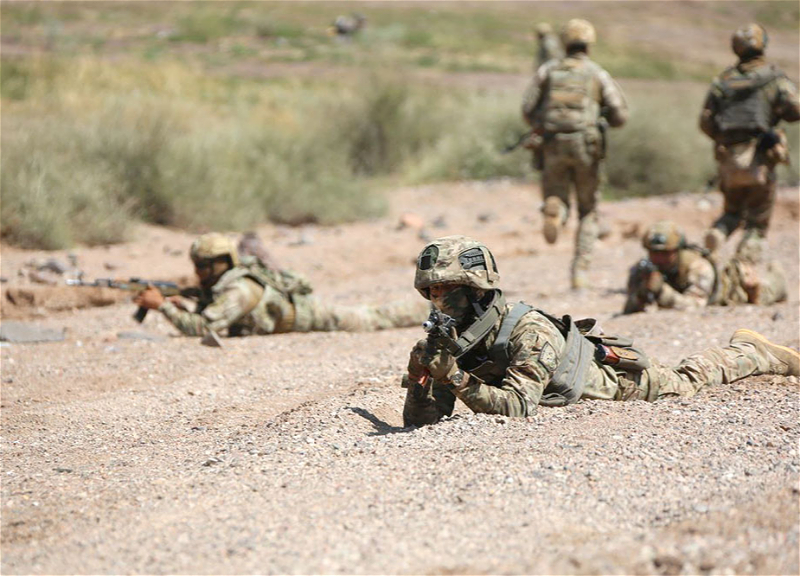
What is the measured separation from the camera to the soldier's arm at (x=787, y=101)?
8992 millimetres

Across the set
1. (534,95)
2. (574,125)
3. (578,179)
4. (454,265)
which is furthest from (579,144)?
(454,265)

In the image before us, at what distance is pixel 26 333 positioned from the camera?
8.02 metres

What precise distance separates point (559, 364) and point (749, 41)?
543 cm

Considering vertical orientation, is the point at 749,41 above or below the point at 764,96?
above

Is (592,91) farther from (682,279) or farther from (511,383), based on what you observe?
(511,383)

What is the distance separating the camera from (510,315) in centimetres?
468

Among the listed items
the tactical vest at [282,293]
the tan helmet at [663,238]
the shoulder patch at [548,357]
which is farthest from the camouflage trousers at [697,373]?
the tactical vest at [282,293]

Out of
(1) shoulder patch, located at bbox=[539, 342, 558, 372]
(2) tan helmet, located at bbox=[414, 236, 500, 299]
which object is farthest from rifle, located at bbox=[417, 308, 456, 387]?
(1) shoulder patch, located at bbox=[539, 342, 558, 372]

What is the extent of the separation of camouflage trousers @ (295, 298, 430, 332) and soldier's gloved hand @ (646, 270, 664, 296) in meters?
1.67

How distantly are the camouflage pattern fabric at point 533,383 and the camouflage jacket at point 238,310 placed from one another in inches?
120

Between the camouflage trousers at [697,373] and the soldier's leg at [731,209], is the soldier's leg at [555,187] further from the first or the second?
the camouflage trousers at [697,373]

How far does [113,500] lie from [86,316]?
5.37 meters

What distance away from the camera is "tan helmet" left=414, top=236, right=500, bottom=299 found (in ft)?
14.4

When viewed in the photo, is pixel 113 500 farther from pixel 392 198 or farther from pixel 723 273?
pixel 392 198
